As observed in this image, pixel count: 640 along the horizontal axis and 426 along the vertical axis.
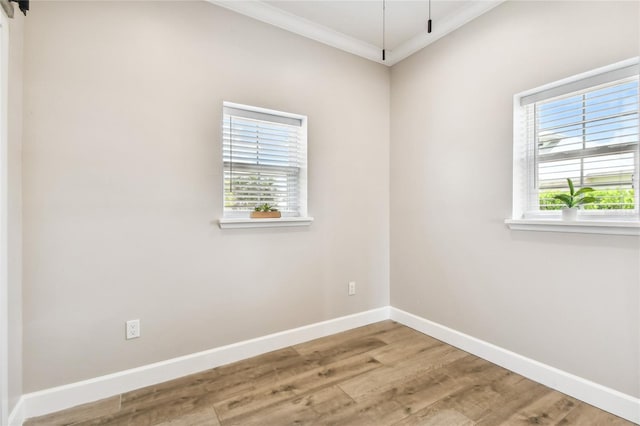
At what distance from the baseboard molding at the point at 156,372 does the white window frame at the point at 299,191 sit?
911 mm

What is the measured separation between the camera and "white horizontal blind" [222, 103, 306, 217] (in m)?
2.41

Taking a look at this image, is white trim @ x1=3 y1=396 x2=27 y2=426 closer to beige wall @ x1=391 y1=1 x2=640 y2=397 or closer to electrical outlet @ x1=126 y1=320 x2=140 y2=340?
electrical outlet @ x1=126 y1=320 x2=140 y2=340

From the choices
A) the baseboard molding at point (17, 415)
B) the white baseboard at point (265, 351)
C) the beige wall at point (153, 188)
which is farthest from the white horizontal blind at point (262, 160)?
the baseboard molding at point (17, 415)

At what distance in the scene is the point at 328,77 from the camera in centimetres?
282

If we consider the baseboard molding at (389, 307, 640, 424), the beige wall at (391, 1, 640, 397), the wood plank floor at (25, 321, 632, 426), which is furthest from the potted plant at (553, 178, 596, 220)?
the wood plank floor at (25, 321, 632, 426)

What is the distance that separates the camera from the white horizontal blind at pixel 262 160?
7.89ft

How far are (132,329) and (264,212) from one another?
1.17 metres

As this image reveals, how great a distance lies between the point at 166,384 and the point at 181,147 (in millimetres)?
1584

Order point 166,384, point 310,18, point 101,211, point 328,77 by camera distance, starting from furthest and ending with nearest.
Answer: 1. point 328,77
2. point 310,18
3. point 166,384
4. point 101,211

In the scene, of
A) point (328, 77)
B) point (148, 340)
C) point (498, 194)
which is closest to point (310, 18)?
point (328, 77)

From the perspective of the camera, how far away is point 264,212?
2475 mm

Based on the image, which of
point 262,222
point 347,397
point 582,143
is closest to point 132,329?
point 262,222

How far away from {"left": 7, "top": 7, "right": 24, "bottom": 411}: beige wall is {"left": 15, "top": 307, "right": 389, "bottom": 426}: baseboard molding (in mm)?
129

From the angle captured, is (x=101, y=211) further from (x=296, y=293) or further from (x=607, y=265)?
(x=607, y=265)
